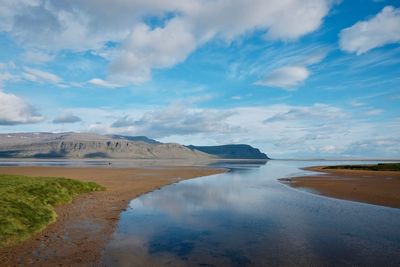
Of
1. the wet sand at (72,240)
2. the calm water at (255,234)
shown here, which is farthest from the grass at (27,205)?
the calm water at (255,234)

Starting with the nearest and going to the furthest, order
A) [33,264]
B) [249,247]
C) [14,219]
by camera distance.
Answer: [33,264]
[249,247]
[14,219]

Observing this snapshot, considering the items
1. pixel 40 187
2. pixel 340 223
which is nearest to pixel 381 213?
pixel 340 223

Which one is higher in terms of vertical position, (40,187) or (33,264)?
(40,187)

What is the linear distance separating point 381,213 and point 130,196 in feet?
65.2

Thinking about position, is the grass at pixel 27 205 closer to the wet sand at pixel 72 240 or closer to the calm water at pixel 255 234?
the wet sand at pixel 72 240

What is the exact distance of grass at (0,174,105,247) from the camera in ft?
46.4

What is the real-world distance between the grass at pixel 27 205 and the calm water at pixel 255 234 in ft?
13.0

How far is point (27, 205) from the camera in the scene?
1773cm

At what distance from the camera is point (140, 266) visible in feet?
37.3

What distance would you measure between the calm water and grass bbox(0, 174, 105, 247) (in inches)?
156

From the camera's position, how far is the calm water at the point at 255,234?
12.2 metres

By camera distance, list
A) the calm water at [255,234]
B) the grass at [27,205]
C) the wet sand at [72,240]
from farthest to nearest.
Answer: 1. the grass at [27,205]
2. the calm water at [255,234]
3. the wet sand at [72,240]

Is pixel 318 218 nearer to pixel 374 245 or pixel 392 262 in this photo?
pixel 374 245

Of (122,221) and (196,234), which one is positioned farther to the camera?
(122,221)
